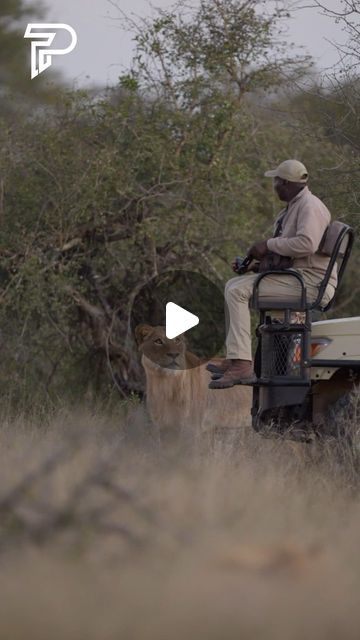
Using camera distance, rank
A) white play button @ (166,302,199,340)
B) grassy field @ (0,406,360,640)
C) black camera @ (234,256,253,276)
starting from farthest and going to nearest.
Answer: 1. white play button @ (166,302,199,340)
2. black camera @ (234,256,253,276)
3. grassy field @ (0,406,360,640)

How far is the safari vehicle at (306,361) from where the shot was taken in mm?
7359

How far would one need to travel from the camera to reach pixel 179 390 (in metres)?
9.64

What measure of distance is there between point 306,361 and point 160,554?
3079mm

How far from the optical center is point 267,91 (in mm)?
12867

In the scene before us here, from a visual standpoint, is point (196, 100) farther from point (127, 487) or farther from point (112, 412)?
point (127, 487)

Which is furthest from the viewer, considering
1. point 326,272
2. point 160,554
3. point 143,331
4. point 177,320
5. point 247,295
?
point 177,320

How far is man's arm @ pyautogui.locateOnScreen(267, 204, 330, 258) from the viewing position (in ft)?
24.5

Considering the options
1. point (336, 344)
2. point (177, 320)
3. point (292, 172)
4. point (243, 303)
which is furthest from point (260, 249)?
point (177, 320)

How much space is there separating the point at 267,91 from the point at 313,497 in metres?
7.58

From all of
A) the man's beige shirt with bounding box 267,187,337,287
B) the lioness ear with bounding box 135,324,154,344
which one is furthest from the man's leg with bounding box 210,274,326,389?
the lioness ear with bounding box 135,324,154,344

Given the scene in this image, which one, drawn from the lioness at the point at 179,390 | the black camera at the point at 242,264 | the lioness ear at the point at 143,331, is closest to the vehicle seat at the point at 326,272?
the black camera at the point at 242,264

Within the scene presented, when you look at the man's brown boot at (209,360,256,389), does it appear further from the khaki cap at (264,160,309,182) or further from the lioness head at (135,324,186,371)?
the lioness head at (135,324,186,371)

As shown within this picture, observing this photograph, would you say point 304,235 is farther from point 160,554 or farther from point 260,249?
point 160,554

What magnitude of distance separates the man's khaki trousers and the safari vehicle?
0.17 ft
